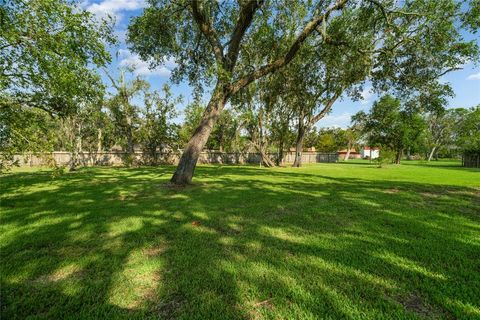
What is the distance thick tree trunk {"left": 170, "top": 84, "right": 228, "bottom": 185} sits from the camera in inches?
355

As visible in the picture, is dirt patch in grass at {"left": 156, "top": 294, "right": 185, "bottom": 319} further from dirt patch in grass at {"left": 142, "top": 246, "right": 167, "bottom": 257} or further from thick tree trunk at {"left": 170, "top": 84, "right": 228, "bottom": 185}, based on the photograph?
thick tree trunk at {"left": 170, "top": 84, "right": 228, "bottom": 185}

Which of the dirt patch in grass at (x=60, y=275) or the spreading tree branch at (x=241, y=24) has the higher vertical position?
the spreading tree branch at (x=241, y=24)

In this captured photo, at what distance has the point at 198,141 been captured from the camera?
901cm

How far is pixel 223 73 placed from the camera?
300 inches

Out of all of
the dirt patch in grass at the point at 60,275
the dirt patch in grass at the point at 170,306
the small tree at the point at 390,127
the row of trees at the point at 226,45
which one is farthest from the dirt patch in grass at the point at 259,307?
the small tree at the point at 390,127

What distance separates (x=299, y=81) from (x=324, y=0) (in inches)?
282

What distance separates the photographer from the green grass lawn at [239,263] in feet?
6.57

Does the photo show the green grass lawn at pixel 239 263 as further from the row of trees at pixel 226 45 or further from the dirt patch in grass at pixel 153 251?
the row of trees at pixel 226 45

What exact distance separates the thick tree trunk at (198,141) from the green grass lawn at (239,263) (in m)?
3.80

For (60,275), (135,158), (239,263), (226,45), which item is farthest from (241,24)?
(135,158)

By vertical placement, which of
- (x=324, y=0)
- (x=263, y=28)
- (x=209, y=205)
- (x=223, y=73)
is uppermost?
(x=324, y=0)

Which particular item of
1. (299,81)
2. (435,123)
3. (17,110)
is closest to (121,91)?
(299,81)

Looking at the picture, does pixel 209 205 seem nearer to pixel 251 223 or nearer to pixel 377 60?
pixel 251 223

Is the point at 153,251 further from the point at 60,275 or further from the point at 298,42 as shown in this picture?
the point at 298,42
